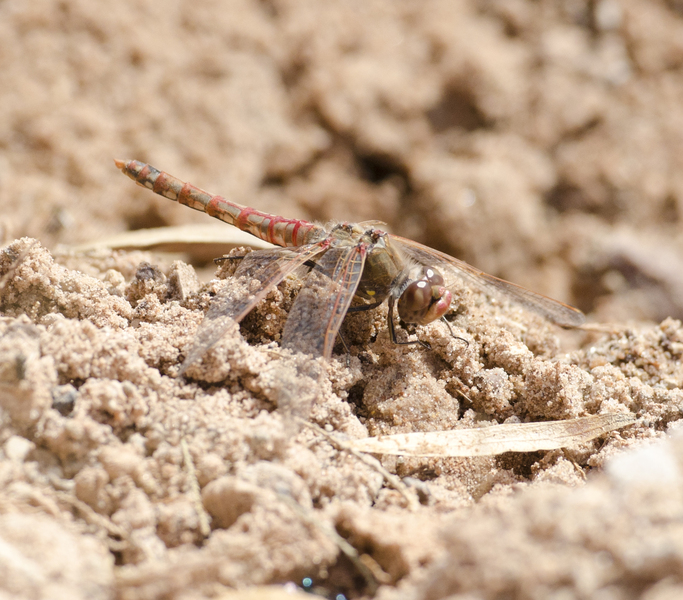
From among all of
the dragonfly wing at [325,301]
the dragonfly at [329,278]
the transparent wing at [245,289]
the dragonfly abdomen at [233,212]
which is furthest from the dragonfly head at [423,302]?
the dragonfly abdomen at [233,212]

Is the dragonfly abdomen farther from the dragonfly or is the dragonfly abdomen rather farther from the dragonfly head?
the dragonfly head

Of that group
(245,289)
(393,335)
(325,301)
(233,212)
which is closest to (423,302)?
(393,335)

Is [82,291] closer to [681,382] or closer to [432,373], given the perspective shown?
[432,373]

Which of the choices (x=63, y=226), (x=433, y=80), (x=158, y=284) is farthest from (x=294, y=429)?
(x=433, y=80)

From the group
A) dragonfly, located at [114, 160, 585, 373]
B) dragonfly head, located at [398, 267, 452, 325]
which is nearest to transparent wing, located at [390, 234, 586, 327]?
dragonfly, located at [114, 160, 585, 373]

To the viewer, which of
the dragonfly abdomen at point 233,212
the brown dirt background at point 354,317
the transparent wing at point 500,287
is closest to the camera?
the brown dirt background at point 354,317

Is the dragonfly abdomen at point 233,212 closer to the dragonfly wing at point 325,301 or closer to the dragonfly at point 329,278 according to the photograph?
the dragonfly at point 329,278

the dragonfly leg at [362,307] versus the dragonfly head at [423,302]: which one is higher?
the dragonfly head at [423,302]
